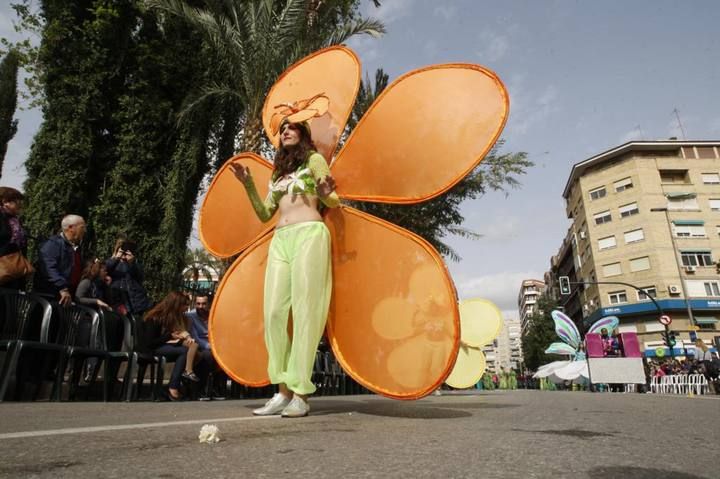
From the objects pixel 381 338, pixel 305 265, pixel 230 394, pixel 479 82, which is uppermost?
pixel 479 82

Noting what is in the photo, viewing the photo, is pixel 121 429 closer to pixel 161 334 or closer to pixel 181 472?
pixel 181 472

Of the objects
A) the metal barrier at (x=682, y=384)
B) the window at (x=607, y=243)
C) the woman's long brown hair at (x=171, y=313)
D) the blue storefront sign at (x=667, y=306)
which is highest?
the window at (x=607, y=243)

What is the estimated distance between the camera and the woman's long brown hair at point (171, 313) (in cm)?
582

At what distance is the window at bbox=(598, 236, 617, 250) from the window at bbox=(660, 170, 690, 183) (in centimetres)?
668

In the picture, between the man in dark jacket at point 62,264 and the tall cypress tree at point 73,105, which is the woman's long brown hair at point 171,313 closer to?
the man in dark jacket at point 62,264

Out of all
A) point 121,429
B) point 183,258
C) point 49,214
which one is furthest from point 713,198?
point 121,429

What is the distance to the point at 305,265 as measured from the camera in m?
3.13

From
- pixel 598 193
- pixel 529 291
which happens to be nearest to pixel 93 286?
pixel 598 193

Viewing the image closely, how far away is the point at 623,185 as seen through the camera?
44.0 m

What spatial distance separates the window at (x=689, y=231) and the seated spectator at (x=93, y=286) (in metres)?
46.2

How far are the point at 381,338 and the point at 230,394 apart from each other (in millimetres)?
4975

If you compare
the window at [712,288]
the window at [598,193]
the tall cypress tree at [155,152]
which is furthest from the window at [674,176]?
the tall cypress tree at [155,152]

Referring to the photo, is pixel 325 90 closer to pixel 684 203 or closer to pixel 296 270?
pixel 296 270

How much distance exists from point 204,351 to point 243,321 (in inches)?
118
